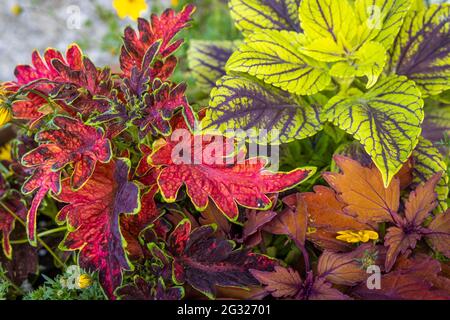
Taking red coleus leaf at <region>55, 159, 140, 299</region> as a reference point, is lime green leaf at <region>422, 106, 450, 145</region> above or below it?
above

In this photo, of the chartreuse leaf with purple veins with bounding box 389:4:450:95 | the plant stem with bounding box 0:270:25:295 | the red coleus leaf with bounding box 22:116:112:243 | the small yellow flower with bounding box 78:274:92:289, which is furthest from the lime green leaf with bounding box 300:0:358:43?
the plant stem with bounding box 0:270:25:295

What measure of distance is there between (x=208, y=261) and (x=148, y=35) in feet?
1.09

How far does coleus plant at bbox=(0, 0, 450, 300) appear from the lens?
68 centimetres

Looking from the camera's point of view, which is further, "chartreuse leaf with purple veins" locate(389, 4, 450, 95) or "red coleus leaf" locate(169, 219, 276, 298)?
"chartreuse leaf with purple veins" locate(389, 4, 450, 95)

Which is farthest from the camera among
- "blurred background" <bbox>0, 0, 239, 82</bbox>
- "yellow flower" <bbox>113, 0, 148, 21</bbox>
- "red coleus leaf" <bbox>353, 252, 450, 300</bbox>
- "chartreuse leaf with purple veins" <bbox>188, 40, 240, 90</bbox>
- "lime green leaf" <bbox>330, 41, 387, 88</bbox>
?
"blurred background" <bbox>0, 0, 239, 82</bbox>

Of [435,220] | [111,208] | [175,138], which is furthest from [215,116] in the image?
[435,220]

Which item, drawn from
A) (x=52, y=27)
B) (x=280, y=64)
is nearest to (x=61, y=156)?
(x=280, y=64)

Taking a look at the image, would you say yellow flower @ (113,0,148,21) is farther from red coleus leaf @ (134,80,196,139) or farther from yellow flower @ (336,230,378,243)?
yellow flower @ (336,230,378,243)

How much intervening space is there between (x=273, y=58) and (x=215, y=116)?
135 mm

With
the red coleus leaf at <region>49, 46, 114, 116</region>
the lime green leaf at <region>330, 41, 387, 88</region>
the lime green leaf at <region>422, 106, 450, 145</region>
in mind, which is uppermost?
the lime green leaf at <region>330, 41, 387, 88</region>

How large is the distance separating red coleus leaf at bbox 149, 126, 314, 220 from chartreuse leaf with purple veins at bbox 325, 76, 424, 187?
0.08 meters

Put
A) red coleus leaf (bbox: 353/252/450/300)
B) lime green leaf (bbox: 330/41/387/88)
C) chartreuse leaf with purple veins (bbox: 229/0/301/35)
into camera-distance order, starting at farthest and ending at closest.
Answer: chartreuse leaf with purple veins (bbox: 229/0/301/35)
lime green leaf (bbox: 330/41/387/88)
red coleus leaf (bbox: 353/252/450/300)

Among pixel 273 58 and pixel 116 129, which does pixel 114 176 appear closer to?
pixel 116 129

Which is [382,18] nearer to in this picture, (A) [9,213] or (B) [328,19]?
(B) [328,19]
